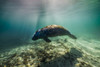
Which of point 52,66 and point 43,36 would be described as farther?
point 43,36

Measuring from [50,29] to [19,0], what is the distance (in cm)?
1628

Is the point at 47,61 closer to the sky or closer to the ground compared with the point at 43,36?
closer to the ground

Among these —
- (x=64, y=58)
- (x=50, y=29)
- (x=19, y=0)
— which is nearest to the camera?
(x=64, y=58)

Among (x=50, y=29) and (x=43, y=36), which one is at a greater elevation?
(x=50, y=29)

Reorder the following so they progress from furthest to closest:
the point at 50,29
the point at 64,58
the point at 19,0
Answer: the point at 19,0 → the point at 50,29 → the point at 64,58

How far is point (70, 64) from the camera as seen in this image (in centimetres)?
338

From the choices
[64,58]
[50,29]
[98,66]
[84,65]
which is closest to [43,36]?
[50,29]

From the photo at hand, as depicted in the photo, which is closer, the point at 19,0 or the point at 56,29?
the point at 56,29

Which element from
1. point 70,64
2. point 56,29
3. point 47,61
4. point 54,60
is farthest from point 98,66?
point 56,29

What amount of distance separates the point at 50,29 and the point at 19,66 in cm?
323

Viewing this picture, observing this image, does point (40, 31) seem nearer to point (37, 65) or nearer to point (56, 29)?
point (56, 29)

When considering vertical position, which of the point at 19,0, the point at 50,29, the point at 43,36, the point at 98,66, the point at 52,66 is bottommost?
the point at 98,66

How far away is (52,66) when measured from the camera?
3.27m

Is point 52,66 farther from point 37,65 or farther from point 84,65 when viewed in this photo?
point 84,65
